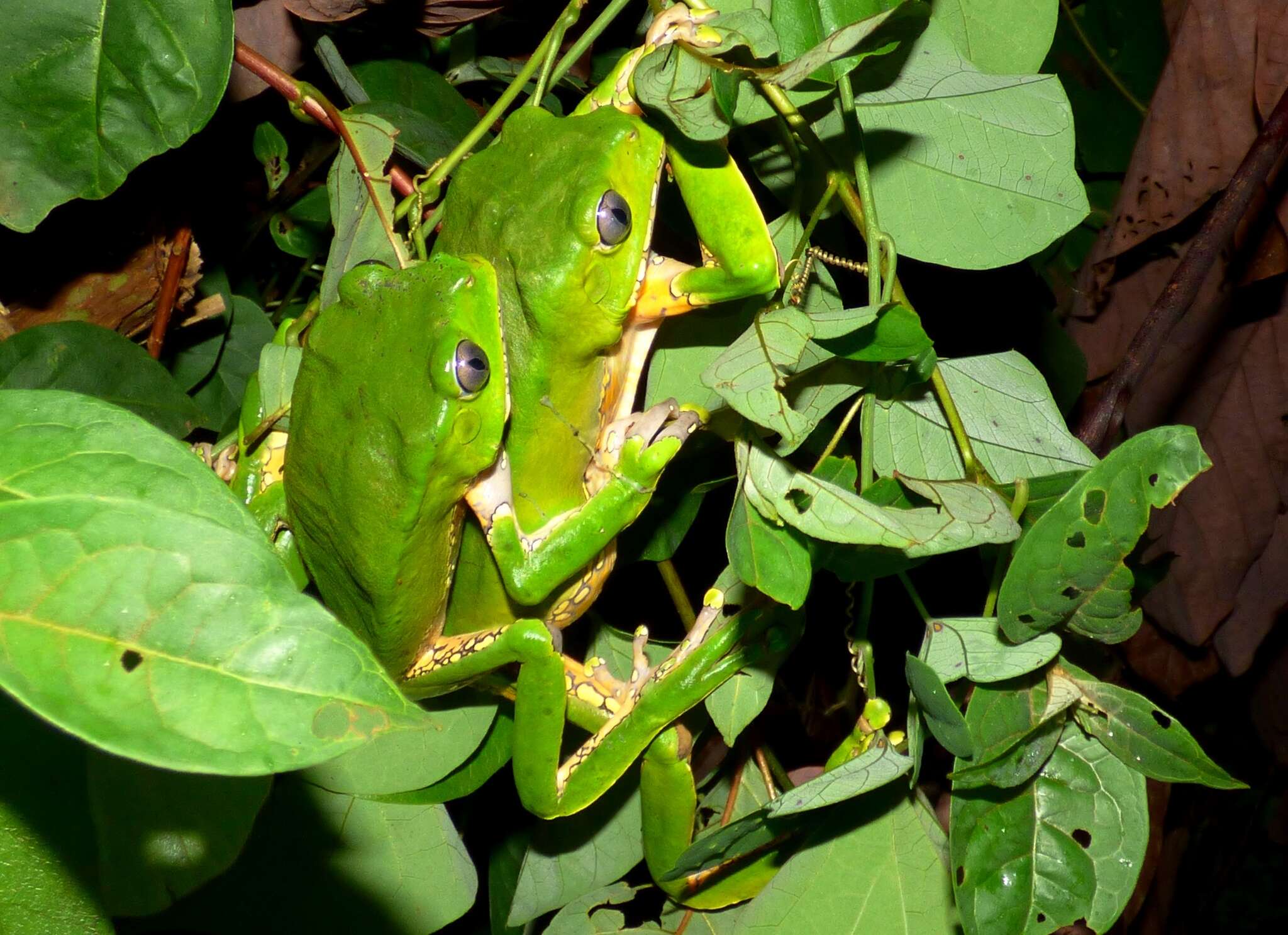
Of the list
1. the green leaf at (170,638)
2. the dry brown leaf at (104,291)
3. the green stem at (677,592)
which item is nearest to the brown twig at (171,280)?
the dry brown leaf at (104,291)

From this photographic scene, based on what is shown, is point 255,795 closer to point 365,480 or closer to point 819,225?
point 365,480

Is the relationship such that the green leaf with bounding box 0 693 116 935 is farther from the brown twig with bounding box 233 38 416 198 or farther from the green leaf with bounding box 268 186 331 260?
the green leaf with bounding box 268 186 331 260

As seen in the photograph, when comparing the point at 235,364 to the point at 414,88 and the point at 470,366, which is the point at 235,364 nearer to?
the point at 414,88

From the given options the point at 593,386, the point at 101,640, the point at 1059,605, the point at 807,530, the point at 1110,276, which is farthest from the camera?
the point at 1110,276

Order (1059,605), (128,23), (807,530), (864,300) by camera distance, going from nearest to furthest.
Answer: (807,530) < (1059,605) < (128,23) < (864,300)

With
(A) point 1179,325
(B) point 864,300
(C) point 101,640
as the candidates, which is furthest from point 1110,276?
(C) point 101,640

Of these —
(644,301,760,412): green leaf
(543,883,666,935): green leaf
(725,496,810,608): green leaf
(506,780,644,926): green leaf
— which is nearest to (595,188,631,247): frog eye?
(644,301,760,412): green leaf

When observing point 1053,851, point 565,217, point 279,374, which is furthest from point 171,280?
point 1053,851

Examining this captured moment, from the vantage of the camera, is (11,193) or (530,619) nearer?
(11,193)
